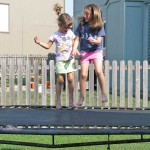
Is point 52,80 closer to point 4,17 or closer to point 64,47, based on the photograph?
point 64,47

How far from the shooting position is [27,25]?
3456 cm

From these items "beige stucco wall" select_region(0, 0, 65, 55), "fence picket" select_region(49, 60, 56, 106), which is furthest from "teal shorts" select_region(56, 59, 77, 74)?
"beige stucco wall" select_region(0, 0, 65, 55)

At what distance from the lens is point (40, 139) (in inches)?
262

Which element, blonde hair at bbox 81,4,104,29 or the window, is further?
the window

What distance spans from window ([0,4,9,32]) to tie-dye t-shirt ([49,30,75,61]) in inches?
1076

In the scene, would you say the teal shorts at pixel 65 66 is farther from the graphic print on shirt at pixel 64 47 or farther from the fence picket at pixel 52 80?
the fence picket at pixel 52 80

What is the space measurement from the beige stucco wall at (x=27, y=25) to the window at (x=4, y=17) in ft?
0.74

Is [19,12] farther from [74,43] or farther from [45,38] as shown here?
[74,43]

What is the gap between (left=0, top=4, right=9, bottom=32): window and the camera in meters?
33.5

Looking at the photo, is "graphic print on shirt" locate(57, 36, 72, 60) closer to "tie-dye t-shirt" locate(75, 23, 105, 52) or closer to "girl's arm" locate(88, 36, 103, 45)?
"tie-dye t-shirt" locate(75, 23, 105, 52)

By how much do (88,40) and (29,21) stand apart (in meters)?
28.5

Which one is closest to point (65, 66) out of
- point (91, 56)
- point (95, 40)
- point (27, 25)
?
point (91, 56)

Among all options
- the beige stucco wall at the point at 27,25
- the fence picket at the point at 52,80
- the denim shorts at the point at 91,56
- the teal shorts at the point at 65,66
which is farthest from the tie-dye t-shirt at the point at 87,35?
the beige stucco wall at the point at 27,25

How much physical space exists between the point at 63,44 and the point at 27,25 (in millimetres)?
28258
